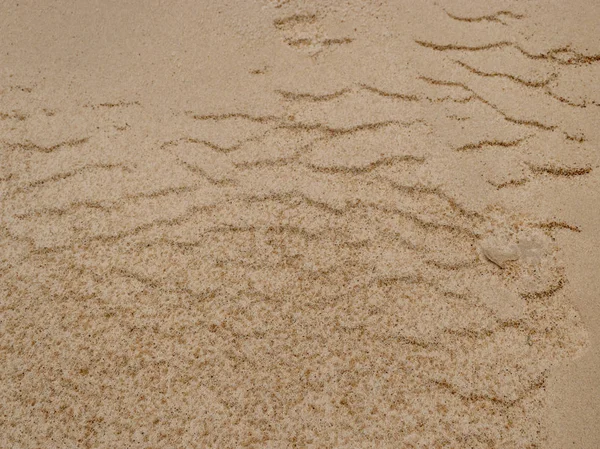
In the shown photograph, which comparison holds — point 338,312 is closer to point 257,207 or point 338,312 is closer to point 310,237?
point 310,237

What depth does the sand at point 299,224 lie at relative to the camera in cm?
125

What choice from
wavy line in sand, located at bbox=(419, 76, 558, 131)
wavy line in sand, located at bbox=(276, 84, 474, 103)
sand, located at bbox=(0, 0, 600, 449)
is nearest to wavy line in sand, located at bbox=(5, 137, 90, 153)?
sand, located at bbox=(0, 0, 600, 449)

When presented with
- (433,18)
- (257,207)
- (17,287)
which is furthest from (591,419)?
(17,287)

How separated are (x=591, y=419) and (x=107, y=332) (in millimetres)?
1361

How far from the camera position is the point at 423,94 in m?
1.73

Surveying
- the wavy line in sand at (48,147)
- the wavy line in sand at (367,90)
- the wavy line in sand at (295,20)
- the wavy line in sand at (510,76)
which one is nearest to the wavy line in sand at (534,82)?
the wavy line in sand at (510,76)

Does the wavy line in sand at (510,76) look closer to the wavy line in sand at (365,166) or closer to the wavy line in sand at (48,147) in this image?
the wavy line in sand at (365,166)

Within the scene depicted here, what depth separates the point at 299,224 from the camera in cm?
150

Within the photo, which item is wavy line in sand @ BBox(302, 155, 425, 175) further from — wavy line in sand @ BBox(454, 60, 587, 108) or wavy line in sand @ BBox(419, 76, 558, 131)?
wavy line in sand @ BBox(454, 60, 587, 108)

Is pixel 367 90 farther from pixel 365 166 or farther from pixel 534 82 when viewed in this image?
pixel 534 82

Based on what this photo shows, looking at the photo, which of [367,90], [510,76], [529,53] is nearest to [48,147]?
[367,90]

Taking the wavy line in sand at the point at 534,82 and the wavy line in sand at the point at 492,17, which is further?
the wavy line in sand at the point at 492,17

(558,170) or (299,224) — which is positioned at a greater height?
(558,170)

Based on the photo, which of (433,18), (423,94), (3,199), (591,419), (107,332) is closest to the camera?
(591,419)
